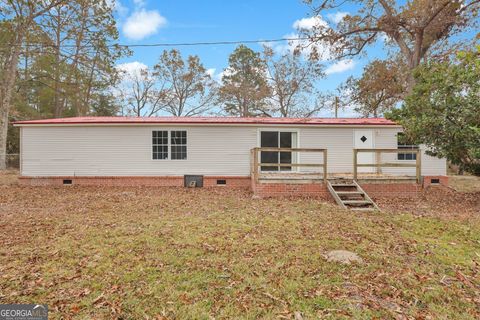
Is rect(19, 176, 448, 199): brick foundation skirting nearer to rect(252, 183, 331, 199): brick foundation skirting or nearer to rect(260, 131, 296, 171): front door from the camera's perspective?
rect(252, 183, 331, 199): brick foundation skirting

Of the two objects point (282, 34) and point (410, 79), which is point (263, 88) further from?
point (410, 79)

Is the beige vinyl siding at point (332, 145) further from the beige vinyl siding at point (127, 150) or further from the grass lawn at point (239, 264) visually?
the grass lawn at point (239, 264)

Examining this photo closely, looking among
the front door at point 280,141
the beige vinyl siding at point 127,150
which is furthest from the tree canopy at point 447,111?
the front door at point 280,141

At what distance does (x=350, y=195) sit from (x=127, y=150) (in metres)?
8.87

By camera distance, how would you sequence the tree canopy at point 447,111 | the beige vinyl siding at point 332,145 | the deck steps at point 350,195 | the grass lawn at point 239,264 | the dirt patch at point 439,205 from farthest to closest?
the beige vinyl siding at point 332,145 < the deck steps at point 350,195 < the tree canopy at point 447,111 < the dirt patch at point 439,205 < the grass lawn at point 239,264

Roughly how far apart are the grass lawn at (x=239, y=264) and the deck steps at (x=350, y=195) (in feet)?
2.53

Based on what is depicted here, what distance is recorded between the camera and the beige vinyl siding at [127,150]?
11.7 m

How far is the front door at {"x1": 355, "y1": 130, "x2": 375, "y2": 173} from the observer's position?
12.2m

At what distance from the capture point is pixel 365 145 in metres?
12.3

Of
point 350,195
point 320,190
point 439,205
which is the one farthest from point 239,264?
point 439,205

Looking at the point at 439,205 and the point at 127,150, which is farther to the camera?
the point at 127,150

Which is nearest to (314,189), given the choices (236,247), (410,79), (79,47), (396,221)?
(396,221)

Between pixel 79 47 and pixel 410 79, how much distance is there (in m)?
19.2

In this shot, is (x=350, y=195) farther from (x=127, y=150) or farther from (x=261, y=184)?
(x=127, y=150)
